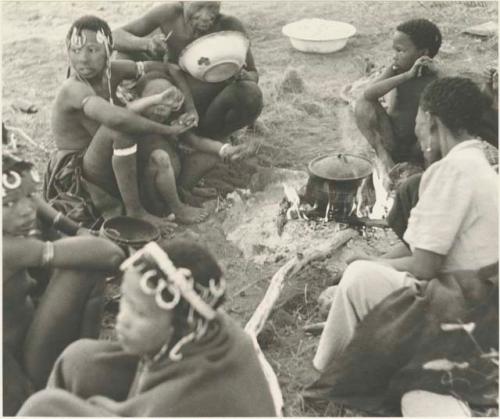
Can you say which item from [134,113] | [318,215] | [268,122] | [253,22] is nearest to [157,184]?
[134,113]

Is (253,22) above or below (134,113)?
below

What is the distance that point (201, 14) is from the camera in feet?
14.5

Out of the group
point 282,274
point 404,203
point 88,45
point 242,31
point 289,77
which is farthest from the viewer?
point 289,77

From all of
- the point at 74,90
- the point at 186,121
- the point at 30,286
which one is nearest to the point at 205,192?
the point at 186,121

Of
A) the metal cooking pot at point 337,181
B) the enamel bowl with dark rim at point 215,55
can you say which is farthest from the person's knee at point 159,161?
the metal cooking pot at point 337,181

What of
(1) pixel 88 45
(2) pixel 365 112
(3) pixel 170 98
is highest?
(1) pixel 88 45

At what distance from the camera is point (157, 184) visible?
420cm

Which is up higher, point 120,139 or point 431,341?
point 120,139

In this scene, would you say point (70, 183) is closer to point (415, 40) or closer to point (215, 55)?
point (215, 55)

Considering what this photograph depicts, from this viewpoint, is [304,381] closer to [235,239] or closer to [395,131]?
[235,239]

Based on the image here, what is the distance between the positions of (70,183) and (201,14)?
1.23 metres

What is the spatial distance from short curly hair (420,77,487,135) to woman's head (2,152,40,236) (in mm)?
1502

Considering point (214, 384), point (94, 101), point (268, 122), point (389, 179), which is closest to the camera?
point (214, 384)

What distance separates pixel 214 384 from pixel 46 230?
122 centimetres
